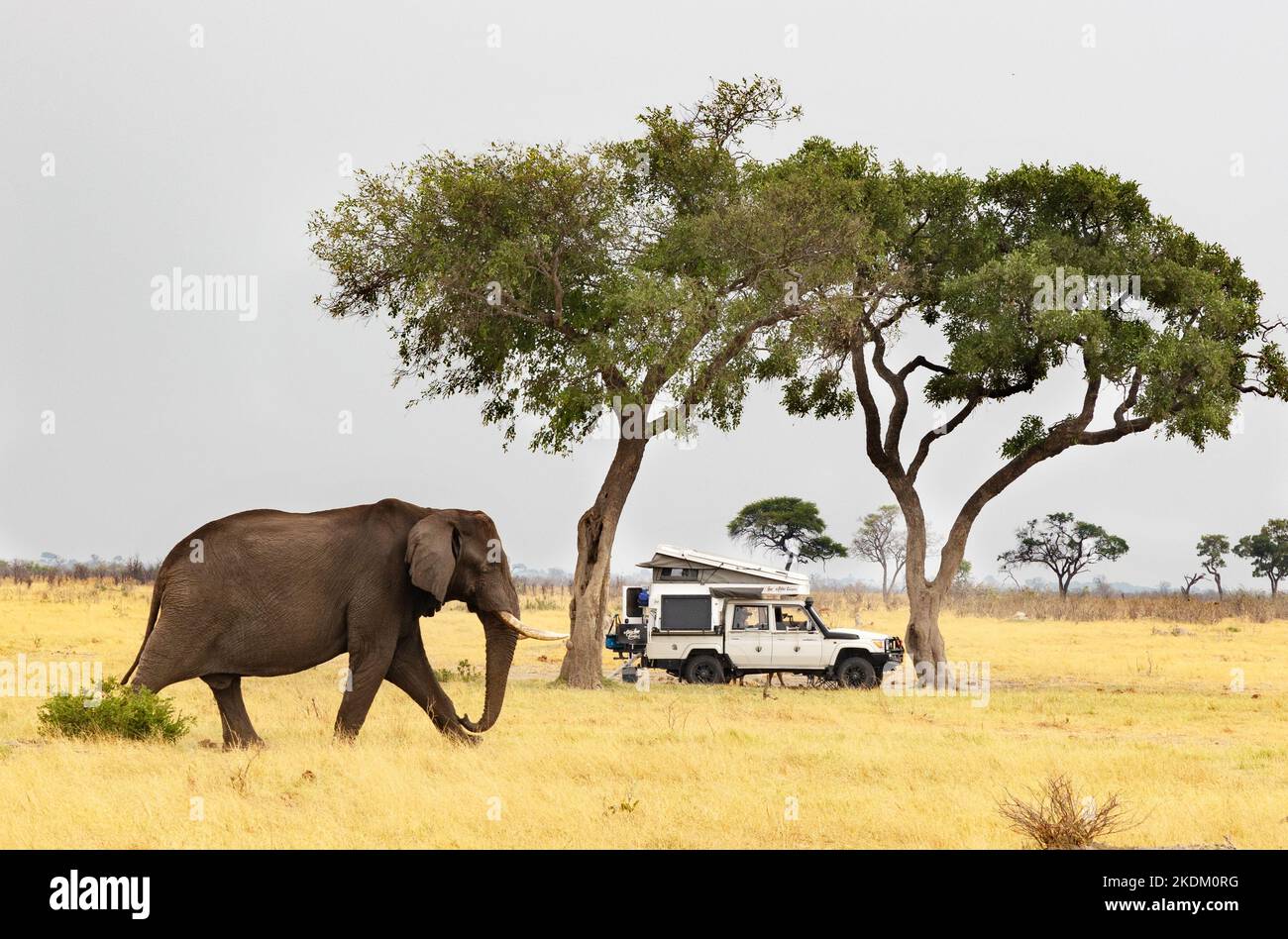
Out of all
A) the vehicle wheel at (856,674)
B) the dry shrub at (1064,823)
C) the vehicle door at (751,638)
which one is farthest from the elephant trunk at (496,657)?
the vehicle wheel at (856,674)

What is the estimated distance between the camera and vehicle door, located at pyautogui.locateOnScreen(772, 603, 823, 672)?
90.3 ft

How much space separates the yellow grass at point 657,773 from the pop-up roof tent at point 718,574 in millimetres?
2183

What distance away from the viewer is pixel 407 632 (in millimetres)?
16562

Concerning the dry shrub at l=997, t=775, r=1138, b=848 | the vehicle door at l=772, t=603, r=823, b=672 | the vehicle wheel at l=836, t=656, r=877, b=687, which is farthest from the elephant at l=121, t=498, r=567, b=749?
the vehicle wheel at l=836, t=656, r=877, b=687

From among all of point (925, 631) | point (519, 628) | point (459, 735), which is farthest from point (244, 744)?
point (925, 631)

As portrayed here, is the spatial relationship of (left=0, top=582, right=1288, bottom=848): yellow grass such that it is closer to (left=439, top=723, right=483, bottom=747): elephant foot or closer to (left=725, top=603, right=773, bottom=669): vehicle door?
(left=439, top=723, right=483, bottom=747): elephant foot

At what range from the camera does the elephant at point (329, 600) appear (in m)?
15.7

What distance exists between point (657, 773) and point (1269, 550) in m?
90.7

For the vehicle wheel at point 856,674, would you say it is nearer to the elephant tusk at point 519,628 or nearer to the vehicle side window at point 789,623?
the vehicle side window at point 789,623

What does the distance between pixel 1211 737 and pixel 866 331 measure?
48.3 ft

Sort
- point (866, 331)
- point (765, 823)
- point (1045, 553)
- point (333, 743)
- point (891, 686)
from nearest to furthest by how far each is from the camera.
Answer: point (765, 823)
point (333, 743)
point (891, 686)
point (866, 331)
point (1045, 553)

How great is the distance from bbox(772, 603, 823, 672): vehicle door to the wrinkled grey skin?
11884mm
